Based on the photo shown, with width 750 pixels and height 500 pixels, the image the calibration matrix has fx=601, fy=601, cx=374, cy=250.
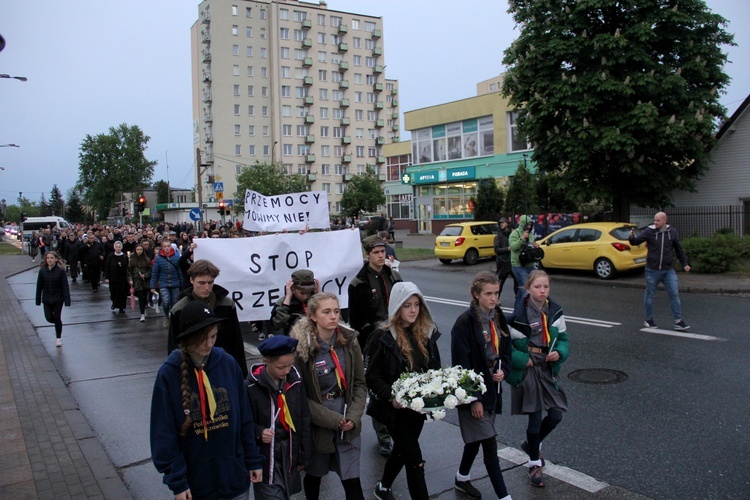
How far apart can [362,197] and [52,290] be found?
5483cm

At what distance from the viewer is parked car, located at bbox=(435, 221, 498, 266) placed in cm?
2347

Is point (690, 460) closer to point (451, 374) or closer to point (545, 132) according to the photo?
point (451, 374)

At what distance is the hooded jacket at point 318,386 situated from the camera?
12.4ft

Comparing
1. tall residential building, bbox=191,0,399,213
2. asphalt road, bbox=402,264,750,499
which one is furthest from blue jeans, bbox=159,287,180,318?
tall residential building, bbox=191,0,399,213

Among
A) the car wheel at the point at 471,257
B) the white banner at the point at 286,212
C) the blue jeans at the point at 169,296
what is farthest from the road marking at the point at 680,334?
the car wheel at the point at 471,257

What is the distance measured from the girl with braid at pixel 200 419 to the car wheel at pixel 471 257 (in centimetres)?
2081

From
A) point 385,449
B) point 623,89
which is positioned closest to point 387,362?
point 385,449

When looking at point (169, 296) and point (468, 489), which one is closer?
point (468, 489)

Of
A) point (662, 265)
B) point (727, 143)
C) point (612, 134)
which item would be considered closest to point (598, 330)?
point (662, 265)

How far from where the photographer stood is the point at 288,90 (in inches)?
3543

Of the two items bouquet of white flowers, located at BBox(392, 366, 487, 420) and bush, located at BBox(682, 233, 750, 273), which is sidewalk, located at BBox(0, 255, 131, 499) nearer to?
bouquet of white flowers, located at BBox(392, 366, 487, 420)

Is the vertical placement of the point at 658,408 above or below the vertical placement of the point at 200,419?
below

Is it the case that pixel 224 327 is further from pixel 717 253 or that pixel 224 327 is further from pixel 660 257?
pixel 717 253

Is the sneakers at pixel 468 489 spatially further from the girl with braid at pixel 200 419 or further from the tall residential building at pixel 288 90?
the tall residential building at pixel 288 90
